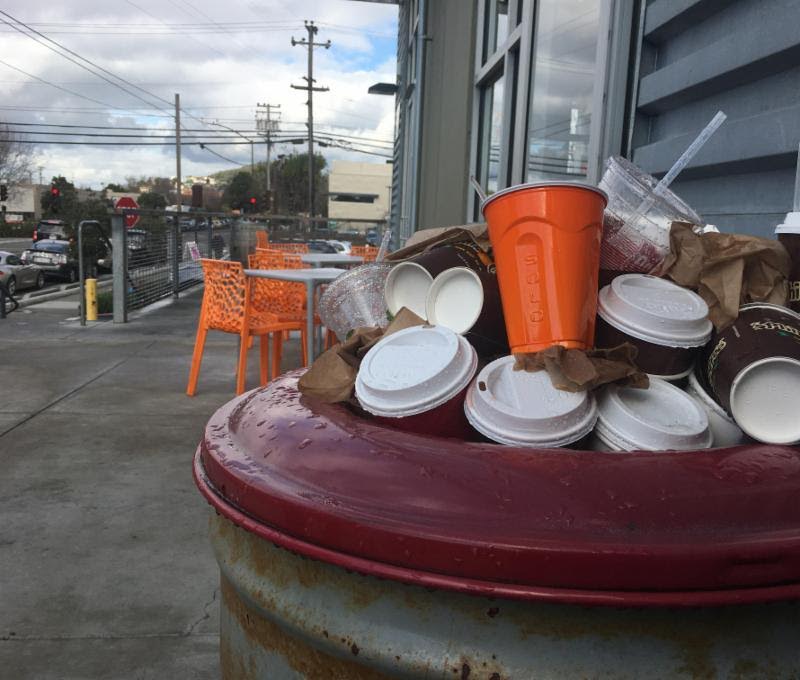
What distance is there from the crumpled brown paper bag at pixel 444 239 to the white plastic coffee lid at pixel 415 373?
0.92 feet

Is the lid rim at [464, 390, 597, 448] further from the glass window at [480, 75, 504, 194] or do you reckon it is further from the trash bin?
the glass window at [480, 75, 504, 194]

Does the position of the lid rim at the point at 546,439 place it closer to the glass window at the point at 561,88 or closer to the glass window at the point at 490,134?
the glass window at the point at 561,88

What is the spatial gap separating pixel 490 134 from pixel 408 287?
477 centimetres

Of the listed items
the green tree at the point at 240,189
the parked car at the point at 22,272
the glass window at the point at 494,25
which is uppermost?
the green tree at the point at 240,189

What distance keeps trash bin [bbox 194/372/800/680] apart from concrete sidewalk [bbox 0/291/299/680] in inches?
65.6

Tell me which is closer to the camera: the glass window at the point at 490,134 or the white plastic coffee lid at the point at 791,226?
the white plastic coffee lid at the point at 791,226

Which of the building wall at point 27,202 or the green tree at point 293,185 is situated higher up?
the green tree at point 293,185

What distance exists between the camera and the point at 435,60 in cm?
853

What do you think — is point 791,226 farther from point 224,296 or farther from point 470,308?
point 224,296

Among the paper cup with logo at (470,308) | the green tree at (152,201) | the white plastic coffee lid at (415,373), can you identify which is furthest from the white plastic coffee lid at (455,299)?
the green tree at (152,201)

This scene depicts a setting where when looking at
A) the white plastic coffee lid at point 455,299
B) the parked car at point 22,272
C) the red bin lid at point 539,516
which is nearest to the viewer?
the red bin lid at point 539,516

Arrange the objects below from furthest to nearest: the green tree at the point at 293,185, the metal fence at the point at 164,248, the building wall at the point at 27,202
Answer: the building wall at the point at 27,202, the green tree at the point at 293,185, the metal fence at the point at 164,248

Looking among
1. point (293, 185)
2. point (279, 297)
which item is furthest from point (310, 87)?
point (279, 297)

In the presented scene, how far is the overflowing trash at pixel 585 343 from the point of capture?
109cm
